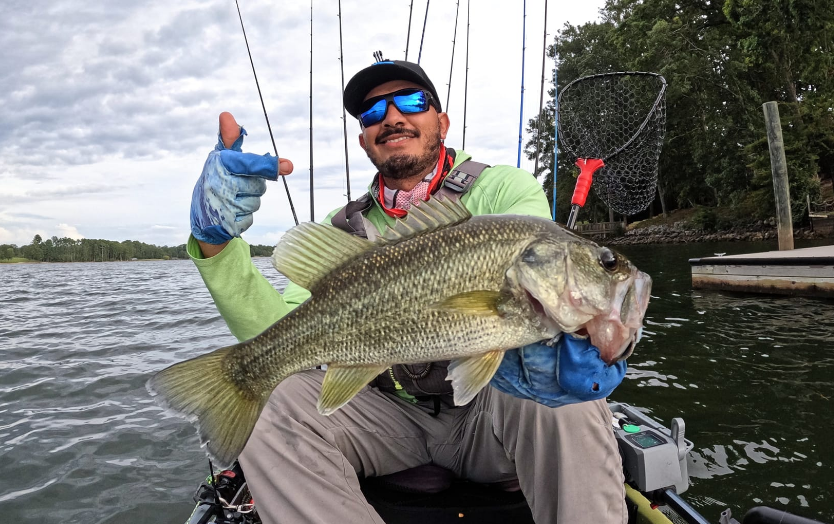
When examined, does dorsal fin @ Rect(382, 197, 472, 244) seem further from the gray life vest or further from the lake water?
the lake water

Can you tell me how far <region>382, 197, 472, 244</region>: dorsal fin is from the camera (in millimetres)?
1957

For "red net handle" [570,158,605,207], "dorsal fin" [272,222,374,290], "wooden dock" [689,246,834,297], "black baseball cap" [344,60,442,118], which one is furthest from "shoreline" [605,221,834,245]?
"dorsal fin" [272,222,374,290]

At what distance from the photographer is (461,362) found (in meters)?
1.90

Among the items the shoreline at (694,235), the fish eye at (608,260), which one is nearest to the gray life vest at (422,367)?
the fish eye at (608,260)

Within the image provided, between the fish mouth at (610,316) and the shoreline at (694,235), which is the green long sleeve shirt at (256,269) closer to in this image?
the fish mouth at (610,316)

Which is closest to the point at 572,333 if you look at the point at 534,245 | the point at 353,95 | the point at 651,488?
the point at 534,245

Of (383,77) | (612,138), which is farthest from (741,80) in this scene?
(383,77)

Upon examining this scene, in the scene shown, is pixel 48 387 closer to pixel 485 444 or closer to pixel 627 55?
pixel 485 444

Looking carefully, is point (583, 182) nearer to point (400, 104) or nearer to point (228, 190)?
point (400, 104)

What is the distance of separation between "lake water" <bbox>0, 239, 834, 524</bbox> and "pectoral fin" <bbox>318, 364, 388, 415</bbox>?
2.64m

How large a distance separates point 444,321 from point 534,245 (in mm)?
421

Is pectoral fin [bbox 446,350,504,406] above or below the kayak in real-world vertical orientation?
above

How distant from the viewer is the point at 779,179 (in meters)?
15.6

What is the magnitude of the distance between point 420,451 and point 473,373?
1.11m
